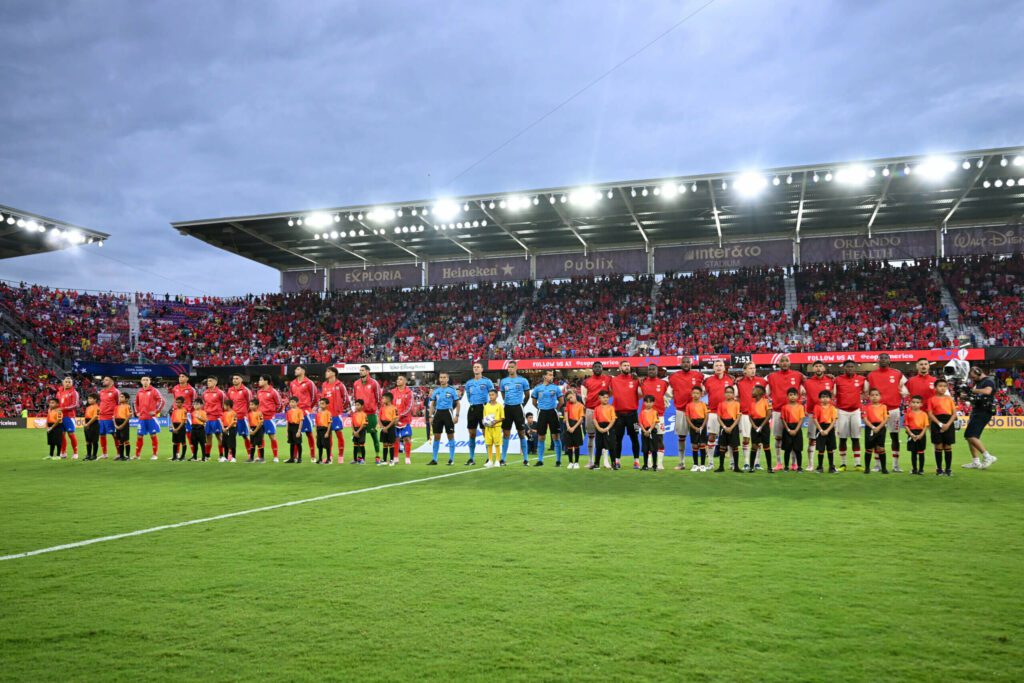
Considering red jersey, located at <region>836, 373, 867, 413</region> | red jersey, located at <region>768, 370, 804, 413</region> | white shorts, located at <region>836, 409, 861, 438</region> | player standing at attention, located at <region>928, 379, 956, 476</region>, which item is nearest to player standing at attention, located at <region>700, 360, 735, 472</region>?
red jersey, located at <region>768, 370, 804, 413</region>

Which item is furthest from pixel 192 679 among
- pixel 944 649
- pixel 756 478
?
pixel 756 478

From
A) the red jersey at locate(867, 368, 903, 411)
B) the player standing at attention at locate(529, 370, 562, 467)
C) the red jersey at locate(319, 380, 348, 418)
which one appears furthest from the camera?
the red jersey at locate(319, 380, 348, 418)

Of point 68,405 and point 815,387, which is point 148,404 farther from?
point 815,387

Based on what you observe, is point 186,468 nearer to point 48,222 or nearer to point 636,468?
point 636,468

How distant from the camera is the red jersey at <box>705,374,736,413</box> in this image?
12.5m

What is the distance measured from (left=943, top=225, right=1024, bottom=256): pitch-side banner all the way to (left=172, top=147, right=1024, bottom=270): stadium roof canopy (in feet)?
1.59

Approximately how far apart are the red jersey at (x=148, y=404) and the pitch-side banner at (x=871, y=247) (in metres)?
35.5

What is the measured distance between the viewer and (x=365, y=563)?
208 inches

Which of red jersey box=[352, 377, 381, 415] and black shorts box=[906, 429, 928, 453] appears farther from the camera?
red jersey box=[352, 377, 381, 415]

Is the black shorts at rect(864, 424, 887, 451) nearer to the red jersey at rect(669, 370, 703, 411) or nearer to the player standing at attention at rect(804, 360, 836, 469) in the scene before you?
the player standing at attention at rect(804, 360, 836, 469)

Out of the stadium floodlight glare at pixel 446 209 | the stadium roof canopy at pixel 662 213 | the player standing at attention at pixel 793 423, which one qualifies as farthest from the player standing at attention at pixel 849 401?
the stadium floodlight glare at pixel 446 209

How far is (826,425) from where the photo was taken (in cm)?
1199

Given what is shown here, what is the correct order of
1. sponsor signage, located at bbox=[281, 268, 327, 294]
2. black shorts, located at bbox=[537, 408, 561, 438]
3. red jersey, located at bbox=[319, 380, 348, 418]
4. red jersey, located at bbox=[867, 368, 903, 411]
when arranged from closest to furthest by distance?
red jersey, located at bbox=[867, 368, 903, 411] < black shorts, located at bbox=[537, 408, 561, 438] < red jersey, located at bbox=[319, 380, 348, 418] < sponsor signage, located at bbox=[281, 268, 327, 294]

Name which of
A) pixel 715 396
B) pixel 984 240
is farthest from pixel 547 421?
pixel 984 240
